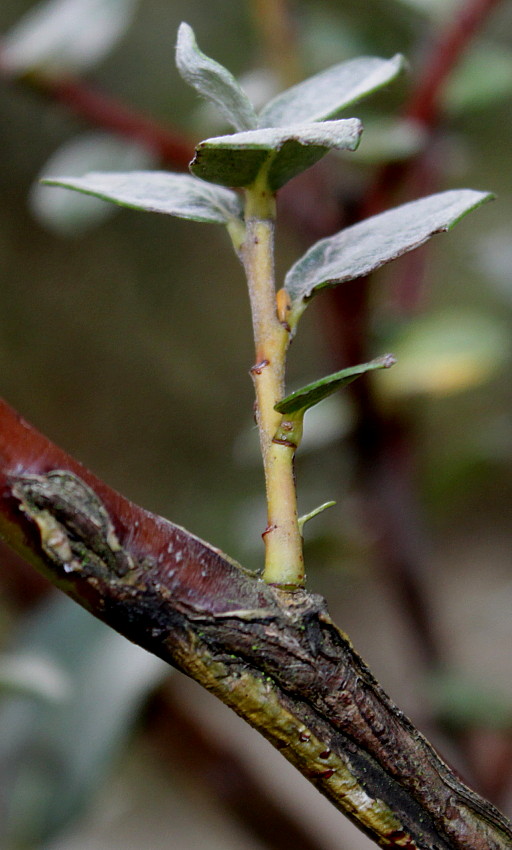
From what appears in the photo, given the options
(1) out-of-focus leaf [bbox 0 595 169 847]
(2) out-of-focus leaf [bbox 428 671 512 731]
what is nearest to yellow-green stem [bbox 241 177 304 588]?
(1) out-of-focus leaf [bbox 0 595 169 847]

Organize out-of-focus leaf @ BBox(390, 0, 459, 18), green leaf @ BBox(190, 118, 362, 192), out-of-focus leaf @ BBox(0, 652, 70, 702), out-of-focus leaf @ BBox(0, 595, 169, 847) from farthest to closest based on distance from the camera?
out-of-focus leaf @ BBox(390, 0, 459, 18), out-of-focus leaf @ BBox(0, 595, 169, 847), out-of-focus leaf @ BBox(0, 652, 70, 702), green leaf @ BBox(190, 118, 362, 192)

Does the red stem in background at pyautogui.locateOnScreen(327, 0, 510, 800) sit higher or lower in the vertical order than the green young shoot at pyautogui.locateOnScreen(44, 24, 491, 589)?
higher

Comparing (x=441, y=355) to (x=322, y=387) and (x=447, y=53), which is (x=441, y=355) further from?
(x=322, y=387)

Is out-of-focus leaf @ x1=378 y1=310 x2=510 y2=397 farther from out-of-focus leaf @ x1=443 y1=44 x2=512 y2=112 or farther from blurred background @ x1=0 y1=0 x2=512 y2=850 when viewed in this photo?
out-of-focus leaf @ x1=443 y1=44 x2=512 y2=112

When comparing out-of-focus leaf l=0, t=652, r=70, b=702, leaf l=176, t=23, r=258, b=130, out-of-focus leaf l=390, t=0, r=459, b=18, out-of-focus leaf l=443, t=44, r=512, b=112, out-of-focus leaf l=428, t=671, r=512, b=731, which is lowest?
out-of-focus leaf l=0, t=652, r=70, b=702

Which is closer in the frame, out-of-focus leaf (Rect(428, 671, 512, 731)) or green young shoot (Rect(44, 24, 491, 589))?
green young shoot (Rect(44, 24, 491, 589))

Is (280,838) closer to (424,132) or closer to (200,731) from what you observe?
(200,731)
